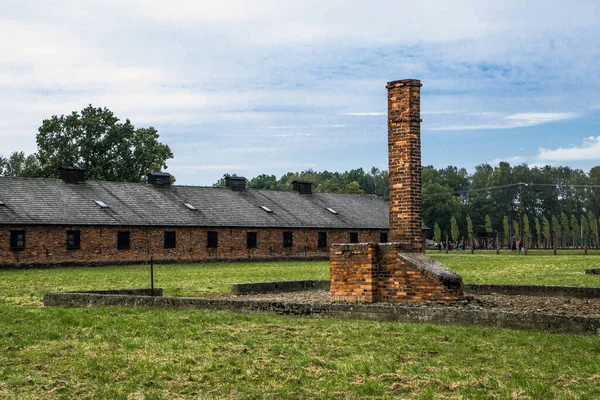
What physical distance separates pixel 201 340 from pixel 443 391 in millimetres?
4110

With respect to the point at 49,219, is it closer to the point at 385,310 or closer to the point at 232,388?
the point at 385,310

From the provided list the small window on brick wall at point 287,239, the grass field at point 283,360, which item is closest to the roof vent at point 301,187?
the small window on brick wall at point 287,239

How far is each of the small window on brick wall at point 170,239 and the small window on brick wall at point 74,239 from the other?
5405 millimetres

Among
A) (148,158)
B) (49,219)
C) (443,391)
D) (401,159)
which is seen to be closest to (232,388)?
(443,391)

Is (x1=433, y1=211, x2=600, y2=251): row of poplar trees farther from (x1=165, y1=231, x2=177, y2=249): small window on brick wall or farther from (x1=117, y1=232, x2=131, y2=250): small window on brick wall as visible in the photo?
(x1=117, y1=232, x2=131, y2=250): small window on brick wall

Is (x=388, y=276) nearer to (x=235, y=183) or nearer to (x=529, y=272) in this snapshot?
(x=529, y=272)

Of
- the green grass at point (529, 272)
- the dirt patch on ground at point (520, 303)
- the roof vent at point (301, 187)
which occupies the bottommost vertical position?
the green grass at point (529, 272)

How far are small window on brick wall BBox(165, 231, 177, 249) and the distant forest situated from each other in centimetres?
7102

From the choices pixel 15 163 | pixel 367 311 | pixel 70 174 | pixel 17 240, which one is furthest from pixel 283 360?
pixel 15 163

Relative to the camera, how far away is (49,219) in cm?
4097

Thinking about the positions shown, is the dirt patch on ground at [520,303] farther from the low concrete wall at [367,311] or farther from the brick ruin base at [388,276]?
the low concrete wall at [367,311]

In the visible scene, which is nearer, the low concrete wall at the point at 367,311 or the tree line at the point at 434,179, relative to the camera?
the low concrete wall at the point at 367,311

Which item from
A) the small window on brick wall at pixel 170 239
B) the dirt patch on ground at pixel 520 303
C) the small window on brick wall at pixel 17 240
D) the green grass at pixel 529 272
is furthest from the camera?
the small window on brick wall at pixel 170 239

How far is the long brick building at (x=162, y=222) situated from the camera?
A: 40.9 metres
